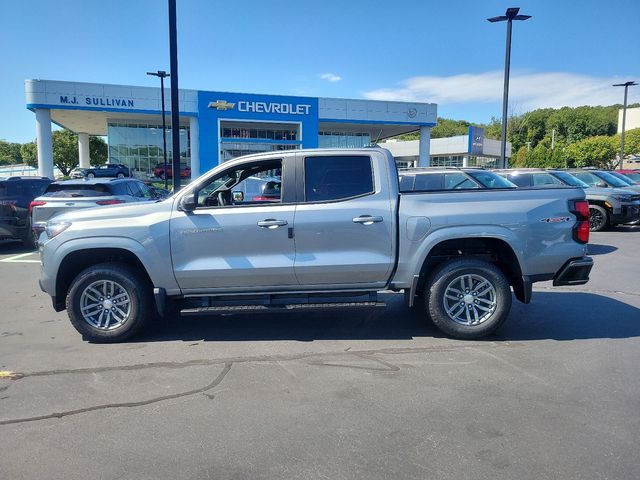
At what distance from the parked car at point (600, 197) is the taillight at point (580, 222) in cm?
887

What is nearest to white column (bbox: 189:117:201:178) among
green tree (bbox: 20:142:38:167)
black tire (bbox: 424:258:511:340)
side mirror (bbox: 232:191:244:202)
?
side mirror (bbox: 232:191:244:202)

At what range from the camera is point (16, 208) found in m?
12.1

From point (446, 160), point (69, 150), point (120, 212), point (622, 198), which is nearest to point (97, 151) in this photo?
point (69, 150)

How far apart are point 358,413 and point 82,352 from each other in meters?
3.11

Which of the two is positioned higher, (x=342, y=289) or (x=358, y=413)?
(x=342, y=289)

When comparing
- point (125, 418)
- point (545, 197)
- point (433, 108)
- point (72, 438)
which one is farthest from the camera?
point (433, 108)

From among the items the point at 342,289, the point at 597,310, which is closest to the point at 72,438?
the point at 342,289

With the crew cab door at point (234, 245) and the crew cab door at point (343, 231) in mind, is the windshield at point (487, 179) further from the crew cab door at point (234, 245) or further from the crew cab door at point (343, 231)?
the crew cab door at point (234, 245)

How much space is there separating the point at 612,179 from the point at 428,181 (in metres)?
8.74

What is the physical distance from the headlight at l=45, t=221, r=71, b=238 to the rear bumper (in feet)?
17.3

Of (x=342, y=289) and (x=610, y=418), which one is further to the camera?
(x=342, y=289)

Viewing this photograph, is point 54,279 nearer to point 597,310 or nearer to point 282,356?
point 282,356

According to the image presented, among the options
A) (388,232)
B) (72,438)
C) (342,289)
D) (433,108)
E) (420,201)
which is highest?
(433,108)

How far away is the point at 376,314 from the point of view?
21.1 feet
